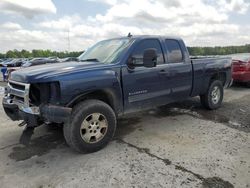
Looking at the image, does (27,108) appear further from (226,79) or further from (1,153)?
(226,79)

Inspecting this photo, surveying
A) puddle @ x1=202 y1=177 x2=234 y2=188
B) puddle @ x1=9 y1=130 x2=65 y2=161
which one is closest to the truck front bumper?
puddle @ x1=9 y1=130 x2=65 y2=161

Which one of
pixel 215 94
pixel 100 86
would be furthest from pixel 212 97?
pixel 100 86

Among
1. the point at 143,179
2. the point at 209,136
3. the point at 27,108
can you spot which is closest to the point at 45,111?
the point at 27,108

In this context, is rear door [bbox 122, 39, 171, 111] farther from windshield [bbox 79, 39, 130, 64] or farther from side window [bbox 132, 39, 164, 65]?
windshield [bbox 79, 39, 130, 64]

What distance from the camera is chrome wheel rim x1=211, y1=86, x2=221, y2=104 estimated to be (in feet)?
23.1

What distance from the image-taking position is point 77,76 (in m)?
4.07

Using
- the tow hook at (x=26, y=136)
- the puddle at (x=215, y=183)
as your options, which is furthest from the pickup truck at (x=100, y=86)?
the puddle at (x=215, y=183)

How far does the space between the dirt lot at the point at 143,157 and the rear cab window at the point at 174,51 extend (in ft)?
4.53

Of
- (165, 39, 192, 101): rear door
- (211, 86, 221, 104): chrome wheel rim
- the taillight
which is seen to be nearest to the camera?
(165, 39, 192, 101): rear door

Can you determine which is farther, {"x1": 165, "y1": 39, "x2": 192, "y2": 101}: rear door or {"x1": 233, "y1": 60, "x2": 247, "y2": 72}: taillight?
{"x1": 233, "y1": 60, "x2": 247, "y2": 72}: taillight

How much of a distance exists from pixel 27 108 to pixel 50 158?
33.6 inches

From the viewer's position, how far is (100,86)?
Result: 14.2 feet

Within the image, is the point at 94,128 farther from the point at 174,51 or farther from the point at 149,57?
the point at 174,51

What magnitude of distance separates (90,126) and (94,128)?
3.3 inches
